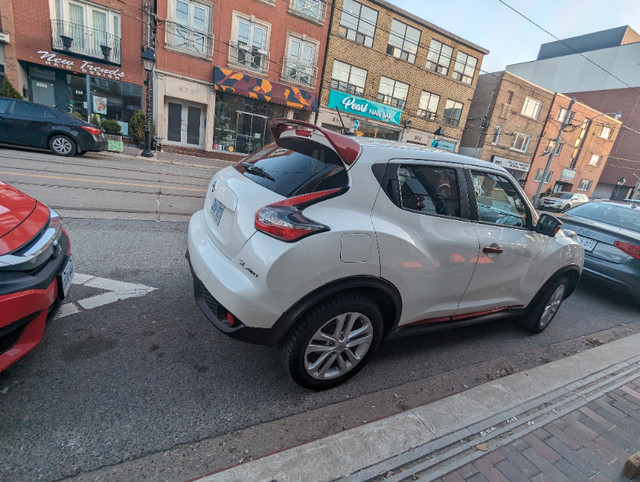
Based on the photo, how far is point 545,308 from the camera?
3.67 meters

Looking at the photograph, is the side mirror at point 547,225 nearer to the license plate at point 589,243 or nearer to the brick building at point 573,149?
the license plate at point 589,243

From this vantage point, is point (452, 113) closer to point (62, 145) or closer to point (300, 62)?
point (300, 62)

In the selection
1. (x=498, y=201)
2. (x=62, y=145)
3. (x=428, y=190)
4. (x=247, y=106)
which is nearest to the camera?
(x=428, y=190)

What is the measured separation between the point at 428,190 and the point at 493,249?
842 millimetres

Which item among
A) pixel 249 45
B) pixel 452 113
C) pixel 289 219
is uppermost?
pixel 249 45

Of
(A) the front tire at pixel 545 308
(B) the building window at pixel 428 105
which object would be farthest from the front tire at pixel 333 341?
(B) the building window at pixel 428 105

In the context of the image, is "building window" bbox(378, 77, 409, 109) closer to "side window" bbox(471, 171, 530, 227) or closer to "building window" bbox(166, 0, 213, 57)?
"building window" bbox(166, 0, 213, 57)

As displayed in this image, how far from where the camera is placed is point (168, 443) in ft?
6.05

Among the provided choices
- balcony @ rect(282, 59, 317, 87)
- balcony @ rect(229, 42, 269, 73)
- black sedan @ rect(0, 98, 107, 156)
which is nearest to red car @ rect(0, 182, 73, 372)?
black sedan @ rect(0, 98, 107, 156)

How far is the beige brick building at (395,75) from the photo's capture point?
2044 centimetres

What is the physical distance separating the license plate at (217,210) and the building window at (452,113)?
88.0ft

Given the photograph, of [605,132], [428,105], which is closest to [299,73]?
[428,105]

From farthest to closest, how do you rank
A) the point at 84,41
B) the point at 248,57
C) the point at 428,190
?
the point at 248,57 → the point at 84,41 → the point at 428,190

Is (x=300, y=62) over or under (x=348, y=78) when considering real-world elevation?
over
